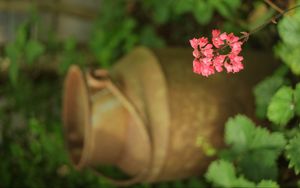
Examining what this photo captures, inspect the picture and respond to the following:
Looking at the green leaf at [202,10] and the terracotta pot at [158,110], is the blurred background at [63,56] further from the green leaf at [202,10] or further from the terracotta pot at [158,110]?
the terracotta pot at [158,110]

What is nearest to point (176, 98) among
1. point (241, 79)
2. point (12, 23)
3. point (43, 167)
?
point (241, 79)

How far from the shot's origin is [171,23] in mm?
2186

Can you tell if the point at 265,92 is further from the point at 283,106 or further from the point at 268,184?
the point at 268,184

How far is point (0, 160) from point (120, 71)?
96 cm

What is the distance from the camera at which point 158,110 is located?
1378 millimetres

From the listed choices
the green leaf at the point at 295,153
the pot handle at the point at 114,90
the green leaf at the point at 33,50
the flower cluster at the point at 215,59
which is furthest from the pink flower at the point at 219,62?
the green leaf at the point at 33,50

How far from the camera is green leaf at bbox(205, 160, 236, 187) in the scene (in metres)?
1.10

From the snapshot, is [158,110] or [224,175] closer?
[224,175]

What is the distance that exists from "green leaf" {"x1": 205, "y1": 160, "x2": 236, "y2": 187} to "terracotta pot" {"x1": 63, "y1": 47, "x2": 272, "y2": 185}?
265 mm

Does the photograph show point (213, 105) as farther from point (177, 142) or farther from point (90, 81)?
point (90, 81)

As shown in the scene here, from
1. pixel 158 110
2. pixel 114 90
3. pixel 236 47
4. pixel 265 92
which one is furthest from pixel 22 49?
pixel 236 47

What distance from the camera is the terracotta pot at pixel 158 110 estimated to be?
139 cm

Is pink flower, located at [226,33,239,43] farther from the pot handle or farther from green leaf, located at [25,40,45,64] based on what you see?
green leaf, located at [25,40,45,64]

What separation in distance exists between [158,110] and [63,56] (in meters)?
1.03
